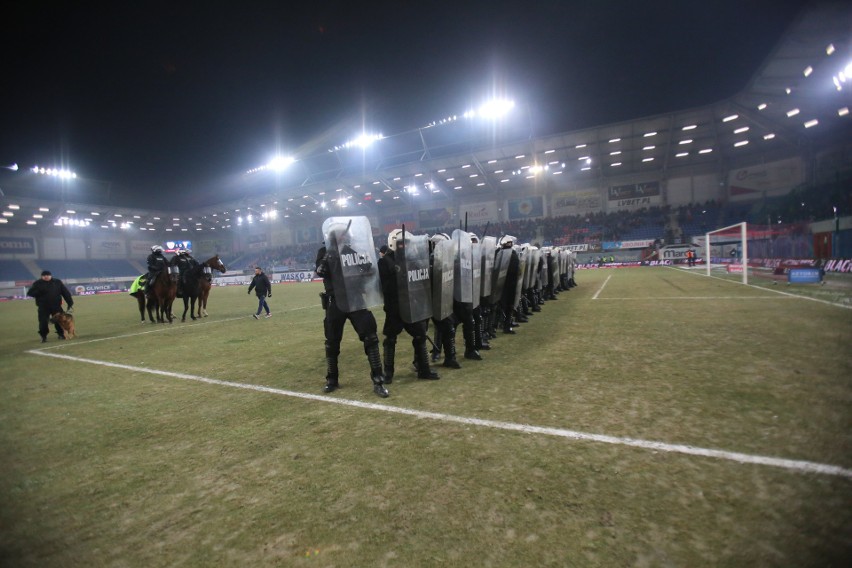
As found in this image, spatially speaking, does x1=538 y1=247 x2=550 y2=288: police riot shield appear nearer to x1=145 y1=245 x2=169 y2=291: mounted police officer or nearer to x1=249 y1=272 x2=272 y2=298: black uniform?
x1=249 y1=272 x2=272 y2=298: black uniform

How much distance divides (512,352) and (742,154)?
46442 millimetres

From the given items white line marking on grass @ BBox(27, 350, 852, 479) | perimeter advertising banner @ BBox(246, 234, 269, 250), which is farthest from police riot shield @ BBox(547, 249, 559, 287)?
perimeter advertising banner @ BBox(246, 234, 269, 250)

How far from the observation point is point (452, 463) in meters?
2.73

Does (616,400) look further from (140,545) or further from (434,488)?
(140,545)

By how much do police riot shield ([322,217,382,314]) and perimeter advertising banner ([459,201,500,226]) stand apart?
4692 cm

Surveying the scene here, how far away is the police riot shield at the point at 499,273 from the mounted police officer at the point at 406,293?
2.44 metres

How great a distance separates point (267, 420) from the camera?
380 cm

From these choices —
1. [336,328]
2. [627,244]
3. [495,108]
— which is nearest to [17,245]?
[495,108]

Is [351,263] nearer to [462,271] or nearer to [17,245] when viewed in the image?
[462,271]

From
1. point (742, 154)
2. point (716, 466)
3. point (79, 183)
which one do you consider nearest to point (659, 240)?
point (742, 154)

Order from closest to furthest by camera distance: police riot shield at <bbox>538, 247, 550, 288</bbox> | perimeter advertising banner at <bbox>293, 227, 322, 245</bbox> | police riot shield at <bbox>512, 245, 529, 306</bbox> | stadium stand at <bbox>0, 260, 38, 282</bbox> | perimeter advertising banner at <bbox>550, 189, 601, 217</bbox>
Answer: police riot shield at <bbox>512, 245, 529, 306</bbox>
police riot shield at <bbox>538, 247, 550, 288</bbox>
perimeter advertising banner at <bbox>550, 189, 601, 217</bbox>
stadium stand at <bbox>0, 260, 38, 282</bbox>
perimeter advertising banner at <bbox>293, 227, 322, 245</bbox>

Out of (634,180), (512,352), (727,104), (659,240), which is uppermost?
(727,104)

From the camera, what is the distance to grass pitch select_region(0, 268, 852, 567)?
1937 mm

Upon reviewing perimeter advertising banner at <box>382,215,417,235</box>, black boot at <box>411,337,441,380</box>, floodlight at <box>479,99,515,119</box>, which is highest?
floodlight at <box>479,99,515,119</box>
